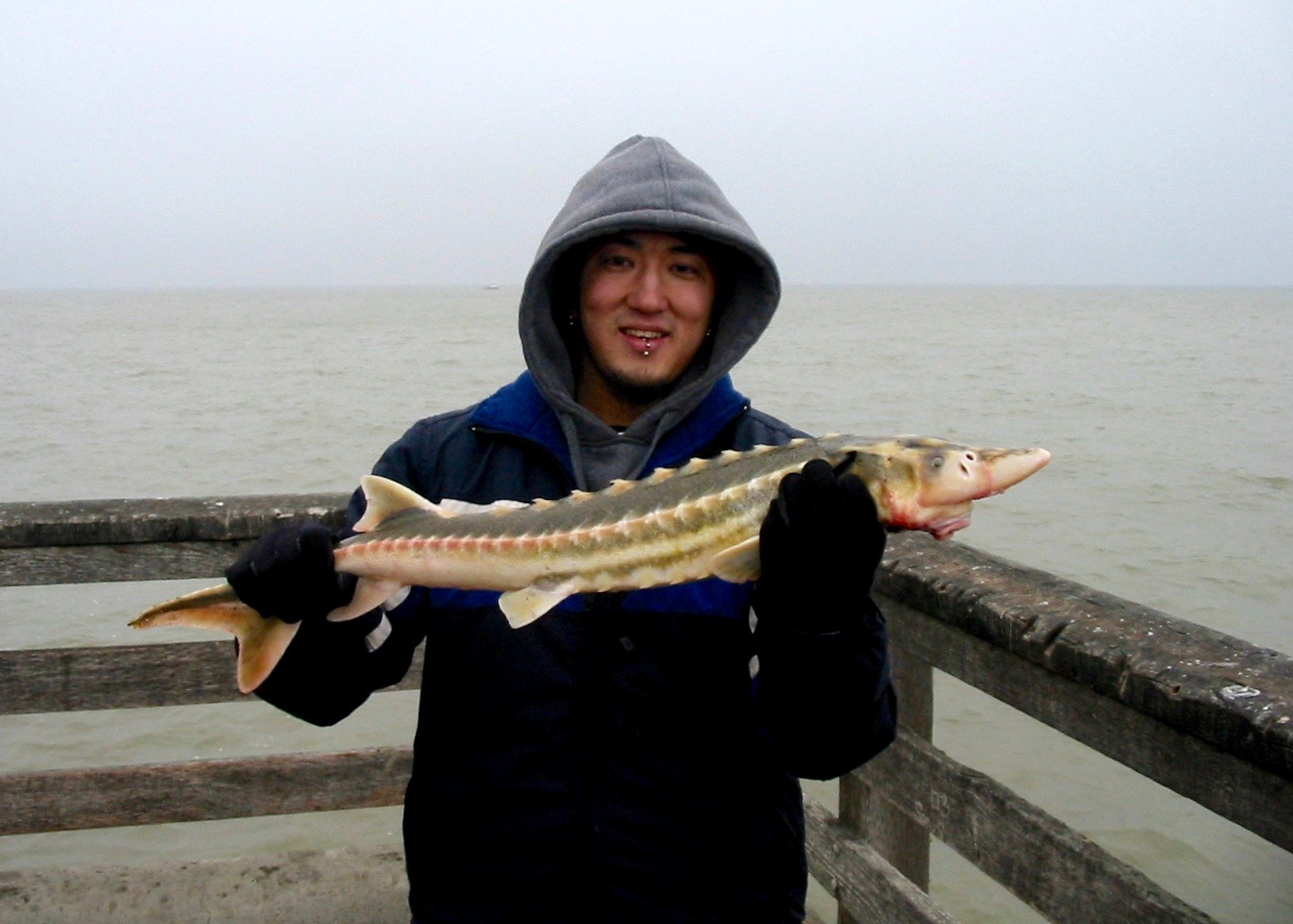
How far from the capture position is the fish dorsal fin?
229 cm

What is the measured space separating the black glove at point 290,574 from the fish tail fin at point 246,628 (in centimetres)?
5

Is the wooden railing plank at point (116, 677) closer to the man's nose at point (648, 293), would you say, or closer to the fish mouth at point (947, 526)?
the man's nose at point (648, 293)

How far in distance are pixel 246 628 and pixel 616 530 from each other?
2.84ft

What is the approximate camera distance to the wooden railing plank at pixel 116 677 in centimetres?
281

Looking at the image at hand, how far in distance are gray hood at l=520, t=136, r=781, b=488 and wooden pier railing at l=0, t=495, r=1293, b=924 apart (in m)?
0.68

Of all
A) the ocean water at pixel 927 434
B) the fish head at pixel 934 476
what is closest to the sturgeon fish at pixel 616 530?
the fish head at pixel 934 476

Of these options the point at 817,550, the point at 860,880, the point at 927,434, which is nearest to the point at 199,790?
the point at 860,880

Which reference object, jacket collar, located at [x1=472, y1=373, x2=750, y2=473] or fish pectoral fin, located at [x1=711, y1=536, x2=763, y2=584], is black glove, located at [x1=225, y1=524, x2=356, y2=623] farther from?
fish pectoral fin, located at [x1=711, y1=536, x2=763, y2=584]

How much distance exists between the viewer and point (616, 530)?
2.13 m

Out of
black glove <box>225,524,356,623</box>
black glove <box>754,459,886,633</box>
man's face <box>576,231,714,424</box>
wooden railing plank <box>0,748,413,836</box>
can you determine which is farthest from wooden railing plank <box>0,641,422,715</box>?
black glove <box>754,459,886,633</box>

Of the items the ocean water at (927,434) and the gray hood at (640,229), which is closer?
the gray hood at (640,229)

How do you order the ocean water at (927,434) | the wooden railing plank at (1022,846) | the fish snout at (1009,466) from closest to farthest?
the wooden railing plank at (1022,846) → the fish snout at (1009,466) → the ocean water at (927,434)

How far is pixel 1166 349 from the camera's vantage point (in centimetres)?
4650

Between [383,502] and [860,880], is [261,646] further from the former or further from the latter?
[860,880]
